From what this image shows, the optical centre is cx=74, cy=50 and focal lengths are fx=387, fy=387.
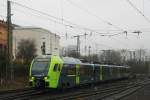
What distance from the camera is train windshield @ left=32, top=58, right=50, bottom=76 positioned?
3028 centimetres

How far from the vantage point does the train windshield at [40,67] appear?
30.3 meters

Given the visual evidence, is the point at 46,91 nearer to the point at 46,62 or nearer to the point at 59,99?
the point at 46,62

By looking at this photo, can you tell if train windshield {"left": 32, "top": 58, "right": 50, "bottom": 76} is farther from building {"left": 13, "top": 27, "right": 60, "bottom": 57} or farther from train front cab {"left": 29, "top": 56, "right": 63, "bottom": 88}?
building {"left": 13, "top": 27, "right": 60, "bottom": 57}

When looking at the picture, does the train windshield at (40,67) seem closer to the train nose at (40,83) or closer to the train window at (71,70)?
the train nose at (40,83)

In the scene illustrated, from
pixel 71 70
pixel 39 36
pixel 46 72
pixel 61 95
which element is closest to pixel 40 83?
pixel 46 72

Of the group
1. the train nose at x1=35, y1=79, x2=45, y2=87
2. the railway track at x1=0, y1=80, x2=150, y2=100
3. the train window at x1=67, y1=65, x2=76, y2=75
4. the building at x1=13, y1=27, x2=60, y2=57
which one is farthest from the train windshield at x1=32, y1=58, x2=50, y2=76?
the building at x1=13, y1=27, x2=60, y2=57

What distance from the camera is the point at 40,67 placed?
3070 centimetres

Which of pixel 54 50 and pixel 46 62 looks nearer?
pixel 46 62

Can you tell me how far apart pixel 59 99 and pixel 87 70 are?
52.0ft

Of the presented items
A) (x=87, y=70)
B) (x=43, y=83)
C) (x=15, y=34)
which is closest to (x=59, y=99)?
(x=43, y=83)

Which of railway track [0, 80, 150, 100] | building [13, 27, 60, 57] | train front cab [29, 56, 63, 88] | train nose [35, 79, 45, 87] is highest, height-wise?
building [13, 27, 60, 57]

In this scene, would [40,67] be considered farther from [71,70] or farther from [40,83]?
[71,70]

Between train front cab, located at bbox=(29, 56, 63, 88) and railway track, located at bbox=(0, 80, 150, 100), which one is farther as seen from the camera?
train front cab, located at bbox=(29, 56, 63, 88)

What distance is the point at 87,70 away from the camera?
39969 mm
